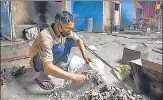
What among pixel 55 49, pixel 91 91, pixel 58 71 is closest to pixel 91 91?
pixel 91 91

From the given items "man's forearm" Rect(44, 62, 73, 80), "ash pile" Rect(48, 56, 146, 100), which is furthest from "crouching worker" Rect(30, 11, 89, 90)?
"ash pile" Rect(48, 56, 146, 100)

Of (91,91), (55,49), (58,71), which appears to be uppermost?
(55,49)

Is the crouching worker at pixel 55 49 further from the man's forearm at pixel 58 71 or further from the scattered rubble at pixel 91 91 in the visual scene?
the scattered rubble at pixel 91 91

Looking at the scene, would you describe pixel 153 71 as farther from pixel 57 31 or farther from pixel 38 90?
pixel 38 90

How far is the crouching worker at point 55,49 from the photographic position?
295cm

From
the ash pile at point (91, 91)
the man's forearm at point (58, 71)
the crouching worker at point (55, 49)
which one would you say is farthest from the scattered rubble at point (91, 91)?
the man's forearm at point (58, 71)

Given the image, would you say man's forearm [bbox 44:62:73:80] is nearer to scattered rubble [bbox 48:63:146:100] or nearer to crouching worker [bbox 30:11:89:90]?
crouching worker [bbox 30:11:89:90]

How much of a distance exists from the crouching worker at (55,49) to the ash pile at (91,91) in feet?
0.68

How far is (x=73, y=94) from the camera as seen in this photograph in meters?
3.46

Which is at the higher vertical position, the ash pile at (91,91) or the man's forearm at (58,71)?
the man's forearm at (58,71)

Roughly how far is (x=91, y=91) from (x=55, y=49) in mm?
988

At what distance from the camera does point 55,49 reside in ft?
11.5

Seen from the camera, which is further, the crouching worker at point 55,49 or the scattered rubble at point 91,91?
the crouching worker at point 55,49

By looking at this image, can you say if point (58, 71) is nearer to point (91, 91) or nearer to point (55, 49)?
point (91, 91)
